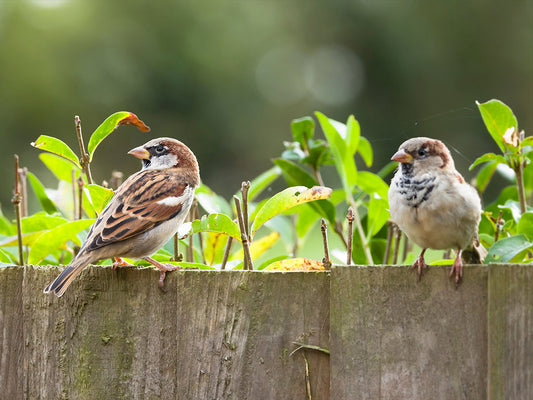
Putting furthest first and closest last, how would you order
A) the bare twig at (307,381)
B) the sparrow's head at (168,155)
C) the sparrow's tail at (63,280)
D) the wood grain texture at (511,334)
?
1. the sparrow's head at (168,155)
2. the sparrow's tail at (63,280)
3. the bare twig at (307,381)
4. the wood grain texture at (511,334)

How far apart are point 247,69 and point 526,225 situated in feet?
46.9

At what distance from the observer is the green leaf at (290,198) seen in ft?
6.11

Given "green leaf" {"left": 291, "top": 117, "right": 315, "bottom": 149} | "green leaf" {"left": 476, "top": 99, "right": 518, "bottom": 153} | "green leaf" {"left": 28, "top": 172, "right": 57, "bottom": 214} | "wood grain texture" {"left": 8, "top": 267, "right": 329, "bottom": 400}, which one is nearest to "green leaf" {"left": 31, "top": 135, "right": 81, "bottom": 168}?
"wood grain texture" {"left": 8, "top": 267, "right": 329, "bottom": 400}

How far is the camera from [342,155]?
2.30m

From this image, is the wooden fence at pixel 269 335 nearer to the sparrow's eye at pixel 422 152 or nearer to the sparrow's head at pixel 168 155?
the sparrow's eye at pixel 422 152

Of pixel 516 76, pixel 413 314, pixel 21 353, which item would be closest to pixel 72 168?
pixel 21 353

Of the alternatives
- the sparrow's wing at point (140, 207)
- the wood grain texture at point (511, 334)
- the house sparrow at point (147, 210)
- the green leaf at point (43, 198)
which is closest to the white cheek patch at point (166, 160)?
the house sparrow at point (147, 210)

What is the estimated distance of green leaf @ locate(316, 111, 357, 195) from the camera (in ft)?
7.47

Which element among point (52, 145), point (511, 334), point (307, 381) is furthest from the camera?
point (52, 145)

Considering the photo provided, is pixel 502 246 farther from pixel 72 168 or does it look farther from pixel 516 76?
pixel 516 76

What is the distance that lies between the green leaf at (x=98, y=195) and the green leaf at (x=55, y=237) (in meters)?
0.08

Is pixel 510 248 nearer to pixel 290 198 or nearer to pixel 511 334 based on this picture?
pixel 511 334

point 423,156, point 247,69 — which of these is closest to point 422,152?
point 423,156

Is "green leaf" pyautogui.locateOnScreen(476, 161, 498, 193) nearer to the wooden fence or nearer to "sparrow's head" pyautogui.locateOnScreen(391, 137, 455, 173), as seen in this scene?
"sparrow's head" pyautogui.locateOnScreen(391, 137, 455, 173)
